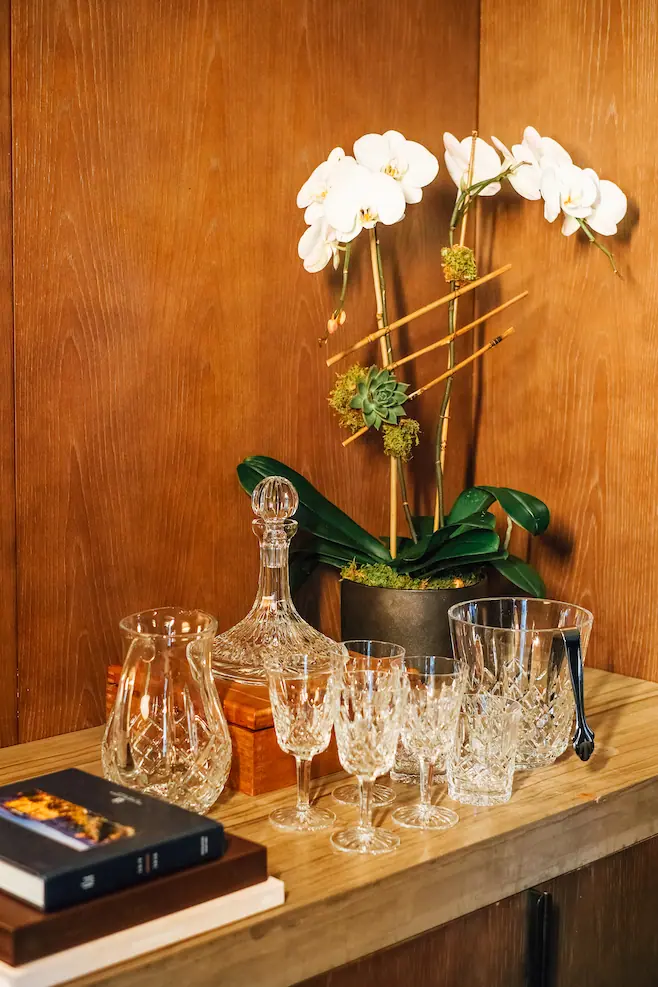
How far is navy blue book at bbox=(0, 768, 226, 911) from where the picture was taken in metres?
0.80

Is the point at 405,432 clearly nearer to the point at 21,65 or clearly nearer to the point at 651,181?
the point at 651,181

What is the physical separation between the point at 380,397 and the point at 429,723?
1.67 ft

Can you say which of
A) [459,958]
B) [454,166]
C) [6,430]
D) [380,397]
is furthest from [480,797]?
[454,166]

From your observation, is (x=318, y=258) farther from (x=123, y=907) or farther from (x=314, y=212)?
(x=123, y=907)

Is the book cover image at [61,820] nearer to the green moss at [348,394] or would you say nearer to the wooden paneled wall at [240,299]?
the wooden paneled wall at [240,299]

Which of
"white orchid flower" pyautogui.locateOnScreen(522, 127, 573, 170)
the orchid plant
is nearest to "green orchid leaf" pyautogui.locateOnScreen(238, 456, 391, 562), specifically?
the orchid plant

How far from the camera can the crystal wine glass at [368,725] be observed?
3.45ft

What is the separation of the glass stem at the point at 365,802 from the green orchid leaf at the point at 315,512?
48 cm

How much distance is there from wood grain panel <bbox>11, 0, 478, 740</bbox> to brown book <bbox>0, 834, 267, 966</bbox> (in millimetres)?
501

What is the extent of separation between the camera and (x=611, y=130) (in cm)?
159

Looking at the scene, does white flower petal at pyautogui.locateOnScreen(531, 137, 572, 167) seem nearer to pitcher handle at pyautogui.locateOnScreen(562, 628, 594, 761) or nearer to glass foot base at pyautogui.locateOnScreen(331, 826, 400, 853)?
pitcher handle at pyautogui.locateOnScreen(562, 628, 594, 761)

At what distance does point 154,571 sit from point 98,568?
85mm

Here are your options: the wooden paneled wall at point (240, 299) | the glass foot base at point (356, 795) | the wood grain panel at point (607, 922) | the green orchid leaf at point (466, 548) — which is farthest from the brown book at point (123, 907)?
the green orchid leaf at point (466, 548)

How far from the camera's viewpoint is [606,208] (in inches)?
60.4
